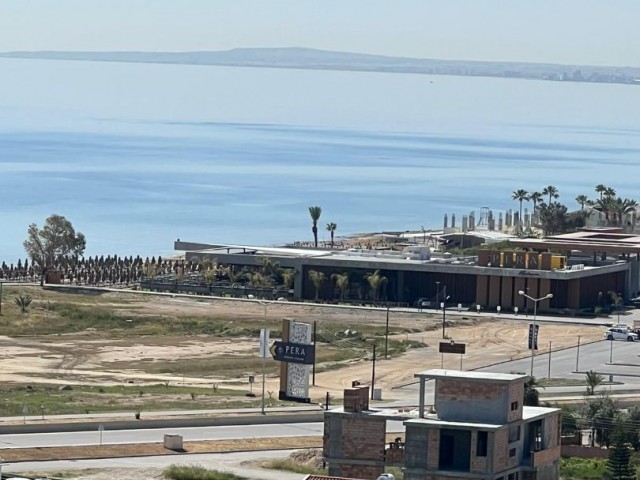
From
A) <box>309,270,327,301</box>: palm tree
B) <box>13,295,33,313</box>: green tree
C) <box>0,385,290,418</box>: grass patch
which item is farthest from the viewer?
<box>309,270,327,301</box>: palm tree

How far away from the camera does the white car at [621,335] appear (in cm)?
10125

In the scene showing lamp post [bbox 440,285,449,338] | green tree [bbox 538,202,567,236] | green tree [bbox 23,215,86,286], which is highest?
green tree [bbox 538,202,567,236]

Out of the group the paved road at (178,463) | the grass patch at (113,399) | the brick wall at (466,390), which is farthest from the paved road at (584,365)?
the brick wall at (466,390)

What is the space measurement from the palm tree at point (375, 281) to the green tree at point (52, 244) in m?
22.6

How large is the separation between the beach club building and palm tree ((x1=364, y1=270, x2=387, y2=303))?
0.76 ft

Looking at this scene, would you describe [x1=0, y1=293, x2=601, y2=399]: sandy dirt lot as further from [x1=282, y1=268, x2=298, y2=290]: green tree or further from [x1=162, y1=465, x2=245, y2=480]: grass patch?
[x1=162, y1=465, x2=245, y2=480]: grass patch

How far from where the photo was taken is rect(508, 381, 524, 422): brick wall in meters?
43.9

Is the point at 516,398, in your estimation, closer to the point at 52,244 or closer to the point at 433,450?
the point at 433,450

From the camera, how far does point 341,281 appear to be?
120 metres

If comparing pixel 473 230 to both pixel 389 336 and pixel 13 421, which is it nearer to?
pixel 389 336

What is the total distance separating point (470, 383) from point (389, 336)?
2338 inches

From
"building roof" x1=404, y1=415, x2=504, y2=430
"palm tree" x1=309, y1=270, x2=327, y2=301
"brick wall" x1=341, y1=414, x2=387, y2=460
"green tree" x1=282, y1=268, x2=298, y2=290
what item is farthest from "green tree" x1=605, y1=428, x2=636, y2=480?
"green tree" x1=282, y1=268, x2=298, y2=290

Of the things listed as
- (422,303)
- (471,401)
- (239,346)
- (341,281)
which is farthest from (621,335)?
(471,401)

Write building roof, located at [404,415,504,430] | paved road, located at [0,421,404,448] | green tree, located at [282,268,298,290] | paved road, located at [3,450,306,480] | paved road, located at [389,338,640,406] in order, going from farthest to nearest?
1. green tree, located at [282,268,298,290]
2. paved road, located at [389,338,640,406]
3. paved road, located at [0,421,404,448]
4. paved road, located at [3,450,306,480]
5. building roof, located at [404,415,504,430]
